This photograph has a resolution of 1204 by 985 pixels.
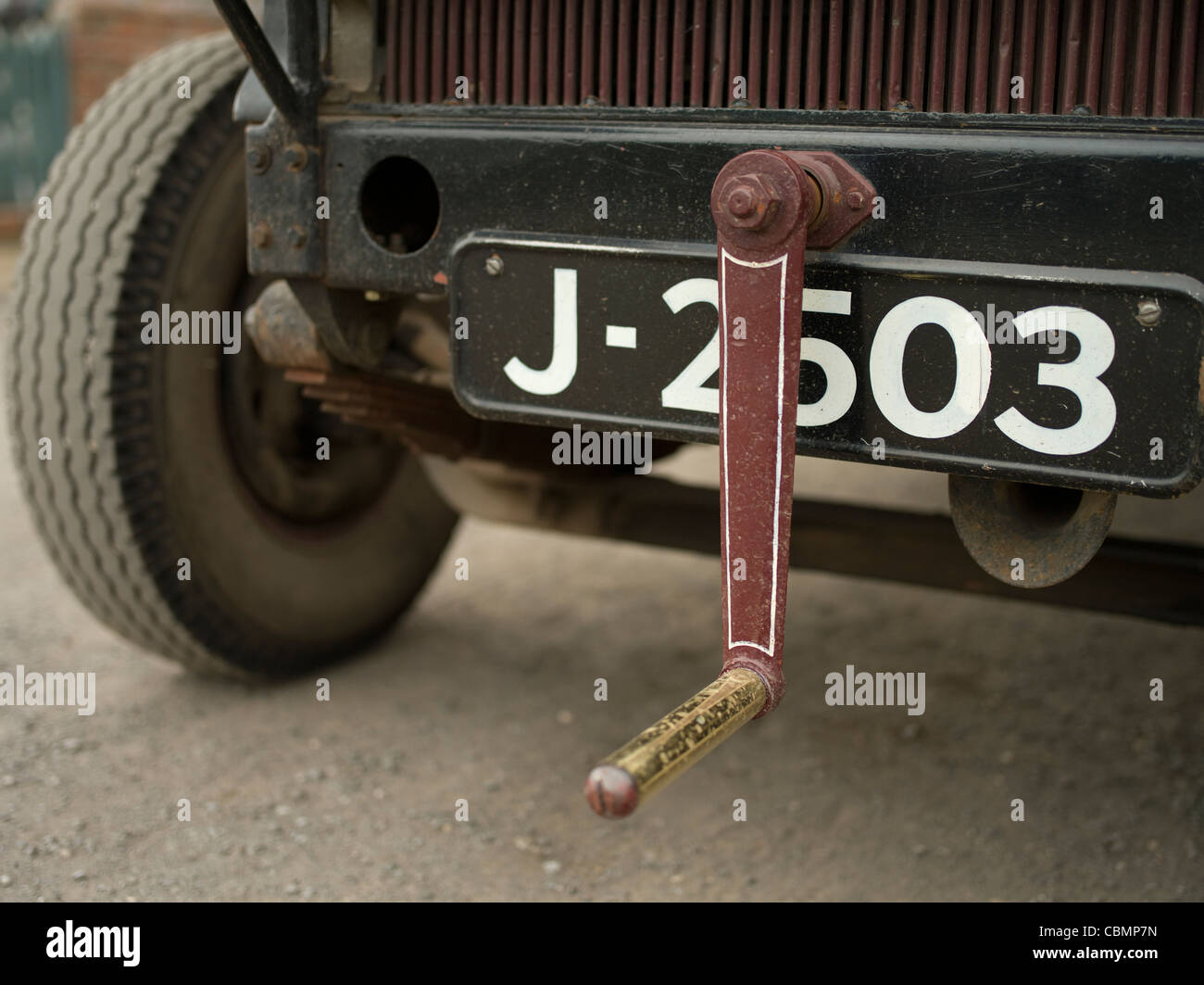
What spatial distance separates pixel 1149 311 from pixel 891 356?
25cm

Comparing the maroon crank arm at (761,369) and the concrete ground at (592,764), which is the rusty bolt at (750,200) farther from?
the concrete ground at (592,764)

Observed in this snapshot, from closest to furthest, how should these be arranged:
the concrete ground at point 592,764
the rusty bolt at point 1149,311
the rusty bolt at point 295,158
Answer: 1. the rusty bolt at point 1149,311
2. the rusty bolt at point 295,158
3. the concrete ground at point 592,764

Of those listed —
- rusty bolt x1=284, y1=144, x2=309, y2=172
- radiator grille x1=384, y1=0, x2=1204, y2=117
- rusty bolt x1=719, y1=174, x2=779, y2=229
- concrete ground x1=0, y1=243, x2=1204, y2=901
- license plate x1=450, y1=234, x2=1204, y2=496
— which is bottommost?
concrete ground x1=0, y1=243, x2=1204, y2=901

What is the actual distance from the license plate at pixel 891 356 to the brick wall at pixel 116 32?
22.9 ft

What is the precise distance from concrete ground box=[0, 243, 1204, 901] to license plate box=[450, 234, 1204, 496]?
72cm

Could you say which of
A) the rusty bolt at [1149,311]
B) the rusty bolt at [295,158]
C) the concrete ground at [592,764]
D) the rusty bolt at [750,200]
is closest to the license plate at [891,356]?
the rusty bolt at [1149,311]

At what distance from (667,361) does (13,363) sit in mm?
1206

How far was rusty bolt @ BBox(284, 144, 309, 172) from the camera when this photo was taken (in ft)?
5.73

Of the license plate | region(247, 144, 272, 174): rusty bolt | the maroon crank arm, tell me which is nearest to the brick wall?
region(247, 144, 272, 174): rusty bolt

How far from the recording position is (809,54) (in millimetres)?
1529

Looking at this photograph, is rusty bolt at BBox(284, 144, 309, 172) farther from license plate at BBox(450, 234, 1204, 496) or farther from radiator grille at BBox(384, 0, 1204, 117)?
license plate at BBox(450, 234, 1204, 496)

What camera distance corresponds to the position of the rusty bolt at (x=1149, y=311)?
130cm

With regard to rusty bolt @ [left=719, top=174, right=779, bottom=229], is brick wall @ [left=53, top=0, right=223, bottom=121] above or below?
above
